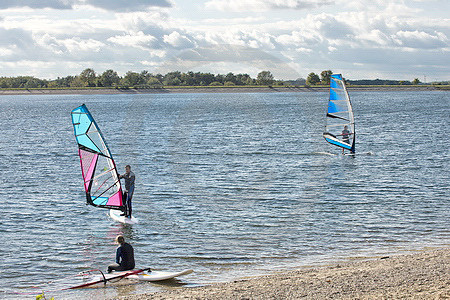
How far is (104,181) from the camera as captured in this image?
19.8 metres

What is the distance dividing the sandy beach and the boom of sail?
7.39 meters

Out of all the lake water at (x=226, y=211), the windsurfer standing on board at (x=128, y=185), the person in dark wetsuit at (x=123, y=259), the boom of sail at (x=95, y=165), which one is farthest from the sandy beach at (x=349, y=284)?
the boom of sail at (x=95, y=165)

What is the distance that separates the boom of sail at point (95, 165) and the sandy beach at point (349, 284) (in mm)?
7391

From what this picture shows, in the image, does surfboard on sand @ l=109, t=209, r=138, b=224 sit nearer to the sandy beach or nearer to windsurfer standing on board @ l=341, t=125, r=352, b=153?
the sandy beach

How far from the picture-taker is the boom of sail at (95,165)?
733 inches

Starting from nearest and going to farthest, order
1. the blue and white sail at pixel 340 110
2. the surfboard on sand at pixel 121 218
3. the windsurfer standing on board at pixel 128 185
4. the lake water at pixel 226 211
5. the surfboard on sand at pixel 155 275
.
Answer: the surfboard on sand at pixel 155 275
the lake water at pixel 226 211
the windsurfer standing on board at pixel 128 185
the surfboard on sand at pixel 121 218
the blue and white sail at pixel 340 110

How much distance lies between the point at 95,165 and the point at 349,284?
10.9 metres

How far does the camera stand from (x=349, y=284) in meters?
12.0

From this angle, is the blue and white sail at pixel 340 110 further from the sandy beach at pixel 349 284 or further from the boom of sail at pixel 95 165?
the sandy beach at pixel 349 284

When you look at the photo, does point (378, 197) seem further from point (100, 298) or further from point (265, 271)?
point (100, 298)

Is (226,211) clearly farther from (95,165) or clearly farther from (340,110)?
(340,110)

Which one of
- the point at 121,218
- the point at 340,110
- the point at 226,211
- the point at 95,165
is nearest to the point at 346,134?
the point at 340,110

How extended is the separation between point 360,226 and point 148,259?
8156 millimetres

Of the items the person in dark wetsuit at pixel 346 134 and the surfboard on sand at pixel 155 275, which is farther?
the person in dark wetsuit at pixel 346 134
